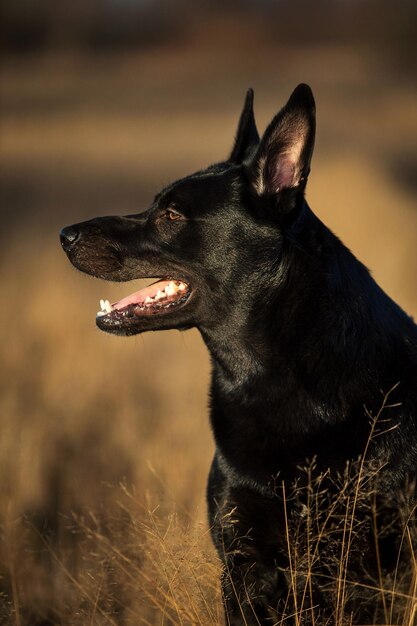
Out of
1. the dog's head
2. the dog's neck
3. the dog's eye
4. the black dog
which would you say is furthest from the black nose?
the dog's neck

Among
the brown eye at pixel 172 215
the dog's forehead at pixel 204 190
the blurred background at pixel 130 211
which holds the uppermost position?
the dog's forehead at pixel 204 190

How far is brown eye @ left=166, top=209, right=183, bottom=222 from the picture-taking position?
148 inches

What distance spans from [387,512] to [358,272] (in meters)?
0.84

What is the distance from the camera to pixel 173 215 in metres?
3.78

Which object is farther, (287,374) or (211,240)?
(211,240)

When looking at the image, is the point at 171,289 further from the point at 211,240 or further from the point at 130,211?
the point at 130,211

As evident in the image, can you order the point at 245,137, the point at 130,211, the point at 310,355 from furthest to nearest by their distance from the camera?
1. the point at 130,211
2. the point at 245,137
3. the point at 310,355

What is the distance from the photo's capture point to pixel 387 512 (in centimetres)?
341

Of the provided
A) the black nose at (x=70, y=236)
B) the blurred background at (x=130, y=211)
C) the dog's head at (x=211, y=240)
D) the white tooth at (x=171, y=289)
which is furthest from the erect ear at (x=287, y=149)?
the blurred background at (x=130, y=211)

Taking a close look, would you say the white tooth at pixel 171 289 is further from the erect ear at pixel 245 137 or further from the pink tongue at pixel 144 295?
the erect ear at pixel 245 137

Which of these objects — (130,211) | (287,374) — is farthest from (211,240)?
(130,211)

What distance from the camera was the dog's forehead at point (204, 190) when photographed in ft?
12.2

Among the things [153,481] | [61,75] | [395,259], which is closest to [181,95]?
[61,75]

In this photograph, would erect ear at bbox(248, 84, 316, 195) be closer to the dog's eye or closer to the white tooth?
the dog's eye
